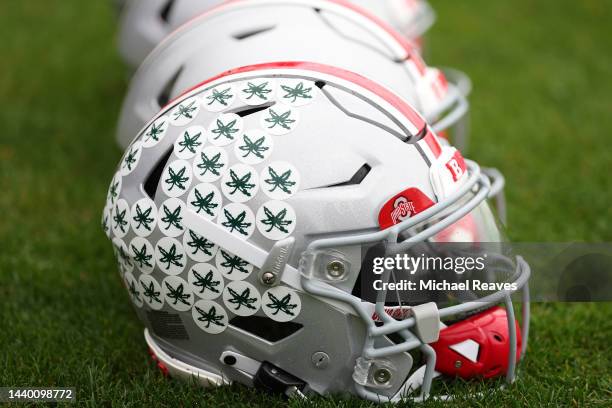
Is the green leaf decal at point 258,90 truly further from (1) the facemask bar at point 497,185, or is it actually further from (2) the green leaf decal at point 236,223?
(1) the facemask bar at point 497,185

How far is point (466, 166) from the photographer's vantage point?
2.27m

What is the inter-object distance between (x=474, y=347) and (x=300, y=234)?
665 mm

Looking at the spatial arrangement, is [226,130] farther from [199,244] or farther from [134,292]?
[134,292]

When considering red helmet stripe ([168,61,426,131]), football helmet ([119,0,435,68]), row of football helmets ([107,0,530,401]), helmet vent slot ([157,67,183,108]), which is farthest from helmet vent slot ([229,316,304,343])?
football helmet ([119,0,435,68])

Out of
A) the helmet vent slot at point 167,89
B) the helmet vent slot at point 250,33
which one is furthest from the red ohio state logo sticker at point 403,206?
the helmet vent slot at point 167,89

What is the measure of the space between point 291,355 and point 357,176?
1.76 feet

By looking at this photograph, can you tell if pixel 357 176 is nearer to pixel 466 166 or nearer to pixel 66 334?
pixel 466 166

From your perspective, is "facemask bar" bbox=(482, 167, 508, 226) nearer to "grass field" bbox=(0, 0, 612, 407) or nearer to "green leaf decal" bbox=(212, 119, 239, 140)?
"grass field" bbox=(0, 0, 612, 407)

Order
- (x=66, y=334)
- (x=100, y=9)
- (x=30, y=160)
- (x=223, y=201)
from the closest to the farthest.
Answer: (x=223, y=201) < (x=66, y=334) < (x=30, y=160) < (x=100, y=9)

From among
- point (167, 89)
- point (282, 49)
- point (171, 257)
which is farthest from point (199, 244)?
Result: point (167, 89)

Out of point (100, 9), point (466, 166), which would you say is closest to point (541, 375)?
point (466, 166)

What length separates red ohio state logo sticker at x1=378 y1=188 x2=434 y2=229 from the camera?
6.66 feet

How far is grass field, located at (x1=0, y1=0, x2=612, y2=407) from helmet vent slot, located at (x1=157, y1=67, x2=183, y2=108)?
0.79 m

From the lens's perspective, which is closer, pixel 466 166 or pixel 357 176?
pixel 357 176
